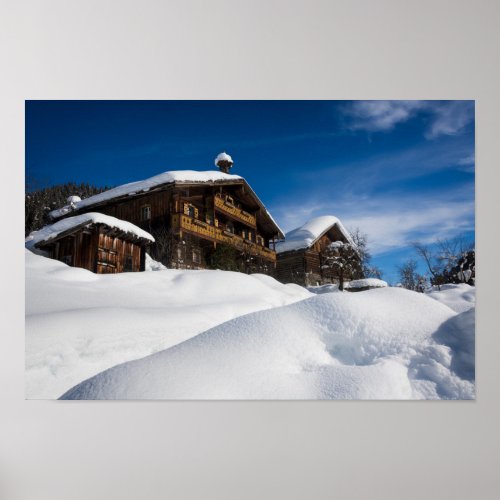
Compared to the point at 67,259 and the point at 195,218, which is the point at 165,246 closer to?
the point at 195,218

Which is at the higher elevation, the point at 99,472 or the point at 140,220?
the point at 140,220

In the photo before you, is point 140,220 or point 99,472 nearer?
point 99,472

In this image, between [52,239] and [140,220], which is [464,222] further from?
[52,239]

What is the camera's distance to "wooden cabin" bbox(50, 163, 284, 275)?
3.07 metres

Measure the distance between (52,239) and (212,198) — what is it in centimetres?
97

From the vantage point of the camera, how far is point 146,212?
3117 mm

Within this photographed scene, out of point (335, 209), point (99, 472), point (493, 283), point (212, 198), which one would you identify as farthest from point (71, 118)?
point (493, 283)

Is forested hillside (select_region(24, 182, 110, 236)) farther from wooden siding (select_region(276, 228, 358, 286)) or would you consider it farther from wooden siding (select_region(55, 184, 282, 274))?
wooden siding (select_region(276, 228, 358, 286))

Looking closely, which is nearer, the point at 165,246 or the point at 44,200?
the point at 44,200

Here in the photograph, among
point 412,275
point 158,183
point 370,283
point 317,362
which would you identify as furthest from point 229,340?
point 412,275

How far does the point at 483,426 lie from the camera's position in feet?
9.51

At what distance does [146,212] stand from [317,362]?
1.34 m

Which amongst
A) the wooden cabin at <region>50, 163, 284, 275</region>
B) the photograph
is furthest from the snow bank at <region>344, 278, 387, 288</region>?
the wooden cabin at <region>50, 163, 284, 275</region>
